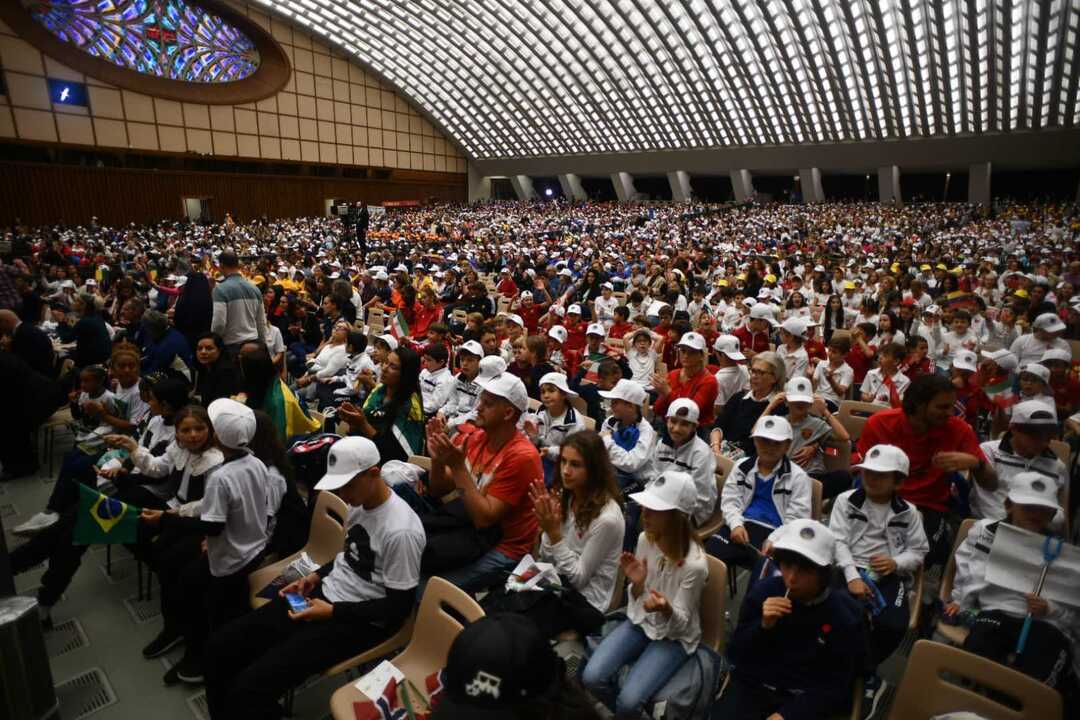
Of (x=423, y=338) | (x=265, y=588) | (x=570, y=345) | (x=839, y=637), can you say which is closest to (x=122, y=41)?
(x=423, y=338)

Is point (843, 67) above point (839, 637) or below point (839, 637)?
above

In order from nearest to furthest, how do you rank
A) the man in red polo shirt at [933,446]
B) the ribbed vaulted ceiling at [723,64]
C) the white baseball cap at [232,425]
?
the white baseball cap at [232,425] → the man in red polo shirt at [933,446] → the ribbed vaulted ceiling at [723,64]

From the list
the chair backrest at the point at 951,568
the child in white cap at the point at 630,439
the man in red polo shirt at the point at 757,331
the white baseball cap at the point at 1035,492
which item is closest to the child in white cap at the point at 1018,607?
the white baseball cap at the point at 1035,492

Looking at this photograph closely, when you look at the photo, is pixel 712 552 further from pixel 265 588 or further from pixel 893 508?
pixel 265 588

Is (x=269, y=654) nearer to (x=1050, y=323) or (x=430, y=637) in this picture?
(x=430, y=637)

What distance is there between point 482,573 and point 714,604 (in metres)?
1.23

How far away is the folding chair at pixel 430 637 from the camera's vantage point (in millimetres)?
2471

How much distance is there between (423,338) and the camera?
8.73 m

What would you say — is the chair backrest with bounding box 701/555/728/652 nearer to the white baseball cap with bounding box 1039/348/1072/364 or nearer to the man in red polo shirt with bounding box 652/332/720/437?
the man in red polo shirt with bounding box 652/332/720/437

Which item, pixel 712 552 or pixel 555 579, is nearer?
pixel 555 579

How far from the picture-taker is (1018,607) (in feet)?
8.95

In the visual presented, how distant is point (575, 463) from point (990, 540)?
2.16m

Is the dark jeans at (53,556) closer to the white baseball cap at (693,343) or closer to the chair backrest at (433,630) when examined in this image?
the chair backrest at (433,630)

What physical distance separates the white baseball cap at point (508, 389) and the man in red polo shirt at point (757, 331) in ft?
15.3
